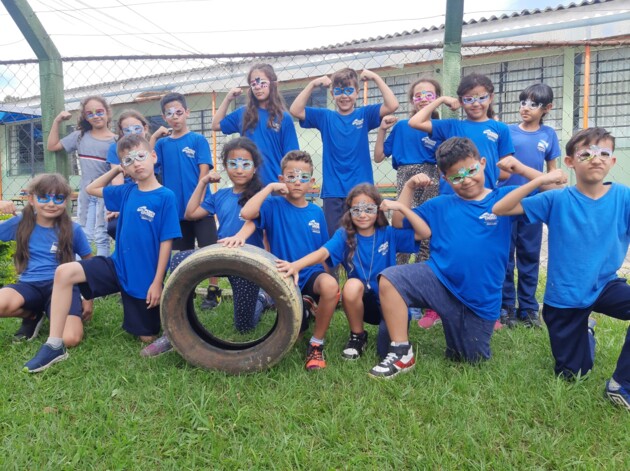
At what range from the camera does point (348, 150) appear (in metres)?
4.20

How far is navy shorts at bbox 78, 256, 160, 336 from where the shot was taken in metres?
3.52

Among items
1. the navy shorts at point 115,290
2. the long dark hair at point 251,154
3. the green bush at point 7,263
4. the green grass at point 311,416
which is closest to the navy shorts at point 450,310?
the green grass at point 311,416

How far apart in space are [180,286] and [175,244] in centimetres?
167

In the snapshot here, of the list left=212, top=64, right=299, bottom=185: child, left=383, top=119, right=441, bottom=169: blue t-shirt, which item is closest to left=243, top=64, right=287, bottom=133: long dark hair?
left=212, top=64, right=299, bottom=185: child

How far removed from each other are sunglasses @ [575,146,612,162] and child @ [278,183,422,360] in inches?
41.1

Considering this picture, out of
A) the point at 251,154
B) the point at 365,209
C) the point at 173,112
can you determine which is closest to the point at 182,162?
the point at 173,112

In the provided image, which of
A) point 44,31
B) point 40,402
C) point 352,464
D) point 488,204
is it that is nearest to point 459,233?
point 488,204

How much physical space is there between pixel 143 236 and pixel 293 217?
107 centimetres

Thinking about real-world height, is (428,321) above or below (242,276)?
below

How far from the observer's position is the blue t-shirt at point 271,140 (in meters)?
4.21

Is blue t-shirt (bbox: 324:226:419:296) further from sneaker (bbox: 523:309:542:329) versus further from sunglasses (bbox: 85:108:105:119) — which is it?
sunglasses (bbox: 85:108:105:119)

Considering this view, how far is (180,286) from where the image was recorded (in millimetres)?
3018

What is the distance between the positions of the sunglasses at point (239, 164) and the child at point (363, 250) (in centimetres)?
80

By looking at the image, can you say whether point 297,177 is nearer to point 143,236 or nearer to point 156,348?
point 143,236
